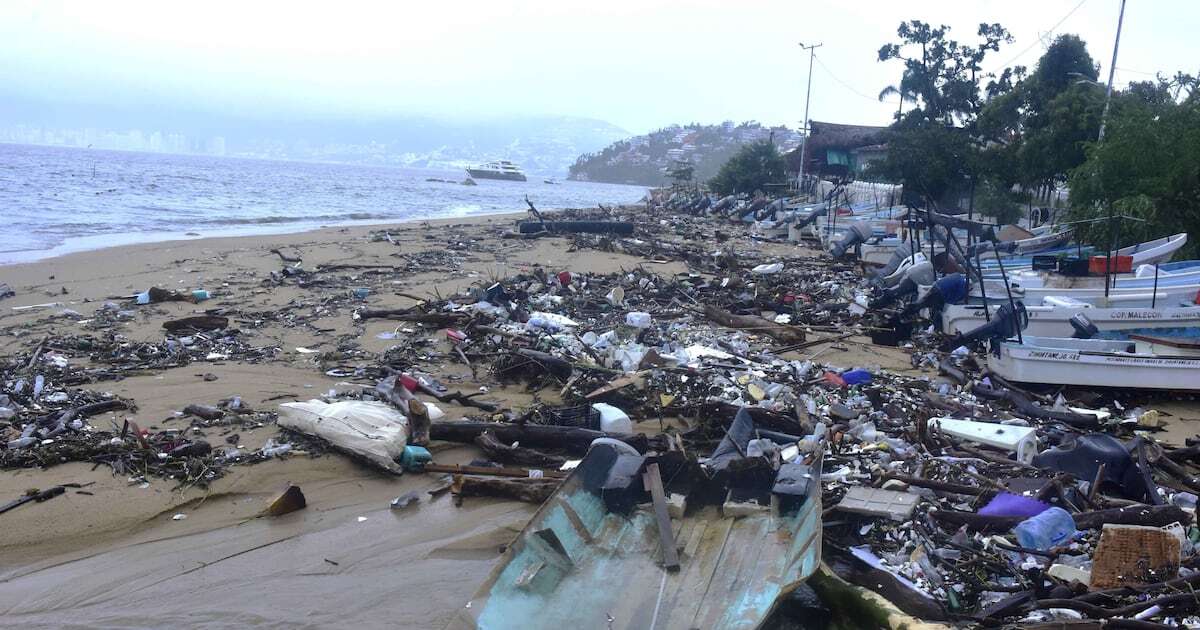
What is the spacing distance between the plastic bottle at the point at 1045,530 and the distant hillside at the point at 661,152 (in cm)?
Answer: 11270

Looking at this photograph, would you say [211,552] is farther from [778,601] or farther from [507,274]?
[507,274]

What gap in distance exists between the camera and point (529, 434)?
612cm

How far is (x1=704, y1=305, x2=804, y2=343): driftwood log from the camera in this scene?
9.72m

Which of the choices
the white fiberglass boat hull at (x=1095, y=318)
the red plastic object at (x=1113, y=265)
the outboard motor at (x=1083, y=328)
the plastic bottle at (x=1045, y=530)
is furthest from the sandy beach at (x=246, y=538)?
the red plastic object at (x=1113, y=265)

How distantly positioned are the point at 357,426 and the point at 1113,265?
1016 cm

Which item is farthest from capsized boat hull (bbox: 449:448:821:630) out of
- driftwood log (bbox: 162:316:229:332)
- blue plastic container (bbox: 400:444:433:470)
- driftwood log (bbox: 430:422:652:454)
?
driftwood log (bbox: 162:316:229:332)

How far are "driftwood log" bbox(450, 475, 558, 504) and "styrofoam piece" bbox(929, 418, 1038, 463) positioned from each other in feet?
10.2

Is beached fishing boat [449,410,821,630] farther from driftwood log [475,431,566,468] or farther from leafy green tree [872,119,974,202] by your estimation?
leafy green tree [872,119,974,202]

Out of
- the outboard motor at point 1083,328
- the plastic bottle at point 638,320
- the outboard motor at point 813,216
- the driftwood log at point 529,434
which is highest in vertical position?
the outboard motor at point 813,216

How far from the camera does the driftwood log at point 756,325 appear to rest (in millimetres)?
9719

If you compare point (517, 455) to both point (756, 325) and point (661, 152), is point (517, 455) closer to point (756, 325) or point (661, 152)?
point (756, 325)

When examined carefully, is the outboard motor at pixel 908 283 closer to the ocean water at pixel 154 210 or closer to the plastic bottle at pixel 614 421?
the plastic bottle at pixel 614 421

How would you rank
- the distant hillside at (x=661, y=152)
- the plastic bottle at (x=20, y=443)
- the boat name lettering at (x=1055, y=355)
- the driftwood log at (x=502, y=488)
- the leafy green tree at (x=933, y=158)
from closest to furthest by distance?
the driftwood log at (x=502, y=488) → the plastic bottle at (x=20, y=443) → the boat name lettering at (x=1055, y=355) → the leafy green tree at (x=933, y=158) → the distant hillside at (x=661, y=152)

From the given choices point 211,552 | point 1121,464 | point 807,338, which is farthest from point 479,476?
point 807,338
